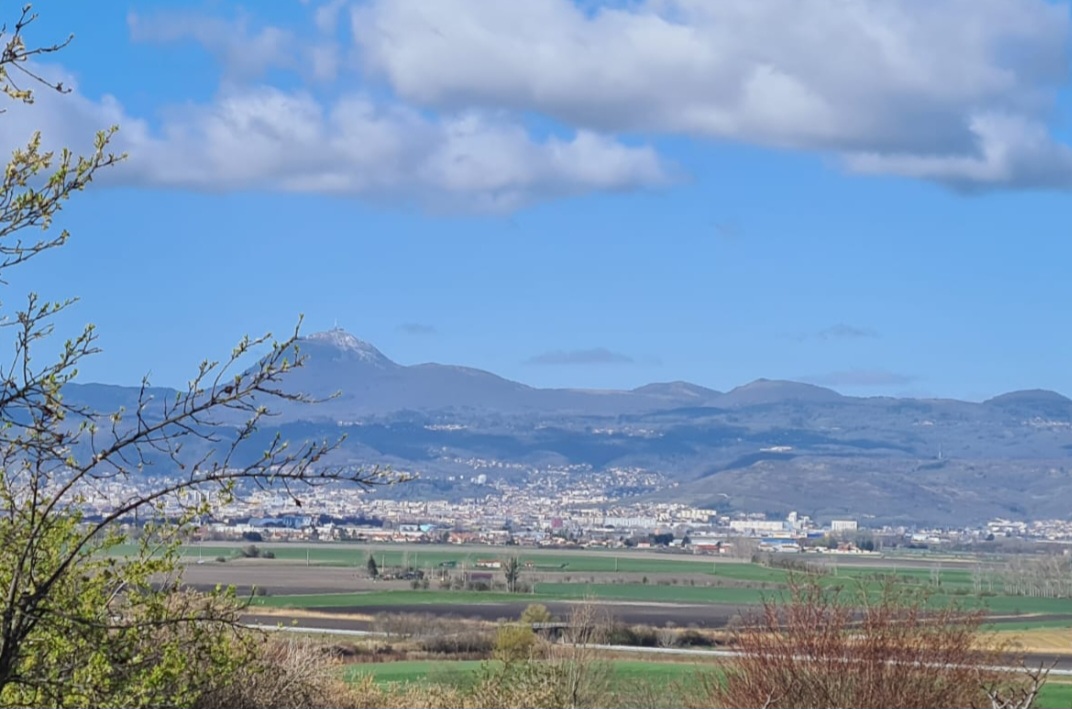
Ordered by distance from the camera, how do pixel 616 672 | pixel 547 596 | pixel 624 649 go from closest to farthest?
pixel 616 672 < pixel 624 649 < pixel 547 596

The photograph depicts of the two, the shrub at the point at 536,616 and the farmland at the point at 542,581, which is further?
the farmland at the point at 542,581

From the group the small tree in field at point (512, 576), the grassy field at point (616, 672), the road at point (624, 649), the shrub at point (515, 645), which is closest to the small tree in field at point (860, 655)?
the shrub at point (515, 645)

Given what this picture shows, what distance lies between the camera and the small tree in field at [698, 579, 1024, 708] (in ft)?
70.6

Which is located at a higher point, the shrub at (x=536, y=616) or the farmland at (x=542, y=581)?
the shrub at (x=536, y=616)

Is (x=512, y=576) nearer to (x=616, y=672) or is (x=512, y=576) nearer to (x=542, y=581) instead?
(x=542, y=581)

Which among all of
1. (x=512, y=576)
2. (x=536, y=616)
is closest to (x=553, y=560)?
(x=512, y=576)

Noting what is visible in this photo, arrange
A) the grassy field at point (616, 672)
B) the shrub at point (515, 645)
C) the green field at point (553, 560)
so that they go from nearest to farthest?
the shrub at point (515, 645)
the grassy field at point (616, 672)
the green field at point (553, 560)

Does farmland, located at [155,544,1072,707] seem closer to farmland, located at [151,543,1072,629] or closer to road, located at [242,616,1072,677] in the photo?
farmland, located at [151,543,1072,629]

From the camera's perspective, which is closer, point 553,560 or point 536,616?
point 536,616

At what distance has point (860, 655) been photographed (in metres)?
22.2

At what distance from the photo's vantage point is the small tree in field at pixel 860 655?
2153cm

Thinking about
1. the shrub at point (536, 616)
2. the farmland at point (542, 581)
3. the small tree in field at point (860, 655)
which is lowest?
the farmland at point (542, 581)

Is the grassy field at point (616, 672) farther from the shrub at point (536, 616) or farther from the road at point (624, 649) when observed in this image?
the shrub at point (536, 616)

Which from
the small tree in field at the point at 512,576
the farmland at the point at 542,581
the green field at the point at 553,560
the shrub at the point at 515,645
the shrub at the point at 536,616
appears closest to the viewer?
the shrub at the point at 515,645
